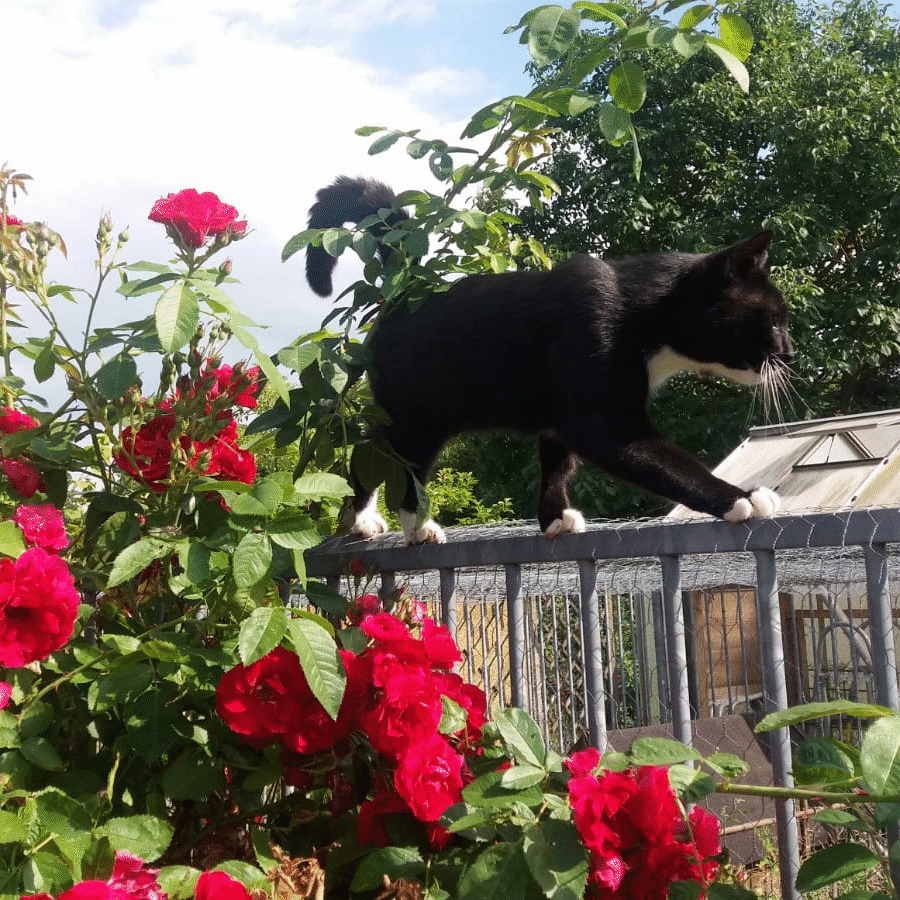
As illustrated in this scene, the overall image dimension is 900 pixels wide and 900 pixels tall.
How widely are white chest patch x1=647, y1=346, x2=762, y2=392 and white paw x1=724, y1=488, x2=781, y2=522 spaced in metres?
0.53

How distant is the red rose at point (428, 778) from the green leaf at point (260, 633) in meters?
0.18

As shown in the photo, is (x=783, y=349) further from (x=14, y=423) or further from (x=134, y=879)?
(x=134, y=879)

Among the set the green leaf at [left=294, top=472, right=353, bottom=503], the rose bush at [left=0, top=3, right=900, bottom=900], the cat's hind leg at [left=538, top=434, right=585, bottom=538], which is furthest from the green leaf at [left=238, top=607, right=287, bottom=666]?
the cat's hind leg at [left=538, top=434, right=585, bottom=538]

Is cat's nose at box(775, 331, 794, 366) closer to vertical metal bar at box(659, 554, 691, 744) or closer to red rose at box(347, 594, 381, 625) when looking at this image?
vertical metal bar at box(659, 554, 691, 744)

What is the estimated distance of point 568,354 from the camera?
1944mm

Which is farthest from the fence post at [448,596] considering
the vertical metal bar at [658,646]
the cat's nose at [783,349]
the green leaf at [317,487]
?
the vertical metal bar at [658,646]

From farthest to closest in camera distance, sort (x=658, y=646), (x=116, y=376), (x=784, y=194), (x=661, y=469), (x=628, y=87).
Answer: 1. (x=784, y=194)
2. (x=658, y=646)
3. (x=661, y=469)
4. (x=628, y=87)
5. (x=116, y=376)

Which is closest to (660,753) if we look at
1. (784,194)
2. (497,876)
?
(497,876)

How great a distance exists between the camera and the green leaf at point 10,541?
1165mm

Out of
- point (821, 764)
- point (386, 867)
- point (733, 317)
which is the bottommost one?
point (386, 867)

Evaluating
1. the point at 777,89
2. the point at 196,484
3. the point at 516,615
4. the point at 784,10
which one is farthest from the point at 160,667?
the point at 784,10

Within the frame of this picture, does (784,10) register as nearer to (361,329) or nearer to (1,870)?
(361,329)

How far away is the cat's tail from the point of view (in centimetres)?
225

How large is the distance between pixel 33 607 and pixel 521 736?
21.4 inches
